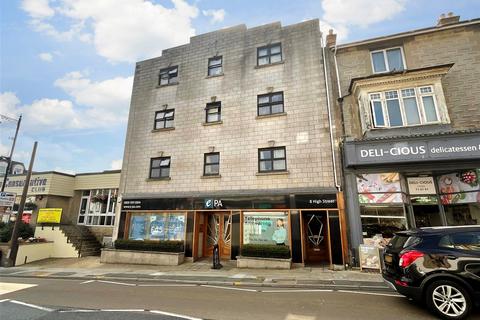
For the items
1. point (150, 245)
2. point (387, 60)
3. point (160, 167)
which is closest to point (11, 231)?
point (150, 245)

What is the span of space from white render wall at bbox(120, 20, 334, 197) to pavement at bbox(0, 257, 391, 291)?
4.12m

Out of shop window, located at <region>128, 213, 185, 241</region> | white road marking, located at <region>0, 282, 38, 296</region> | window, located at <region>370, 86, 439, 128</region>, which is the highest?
window, located at <region>370, 86, 439, 128</region>

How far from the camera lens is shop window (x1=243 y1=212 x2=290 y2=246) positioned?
43.5ft

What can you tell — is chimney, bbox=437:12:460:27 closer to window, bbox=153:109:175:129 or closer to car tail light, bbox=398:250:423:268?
car tail light, bbox=398:250:423:268

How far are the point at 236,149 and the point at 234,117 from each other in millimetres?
2100

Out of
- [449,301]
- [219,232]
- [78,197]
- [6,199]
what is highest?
[78,197]

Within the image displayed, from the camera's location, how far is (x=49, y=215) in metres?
19.3

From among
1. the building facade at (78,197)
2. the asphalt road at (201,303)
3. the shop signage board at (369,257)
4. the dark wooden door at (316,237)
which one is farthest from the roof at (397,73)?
the building facade at (78,197)

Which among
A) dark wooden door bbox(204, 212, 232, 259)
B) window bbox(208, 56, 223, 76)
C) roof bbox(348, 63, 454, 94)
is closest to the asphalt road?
dark wooden door bbox(204, 212, 232, 259)

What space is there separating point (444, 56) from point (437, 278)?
12.7 metres

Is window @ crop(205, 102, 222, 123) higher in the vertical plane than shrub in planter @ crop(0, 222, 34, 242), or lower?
higher

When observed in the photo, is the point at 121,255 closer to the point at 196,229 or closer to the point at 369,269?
the point at 196,229

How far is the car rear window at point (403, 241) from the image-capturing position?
6166mm

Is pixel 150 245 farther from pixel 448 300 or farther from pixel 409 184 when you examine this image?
pixel 409 184
